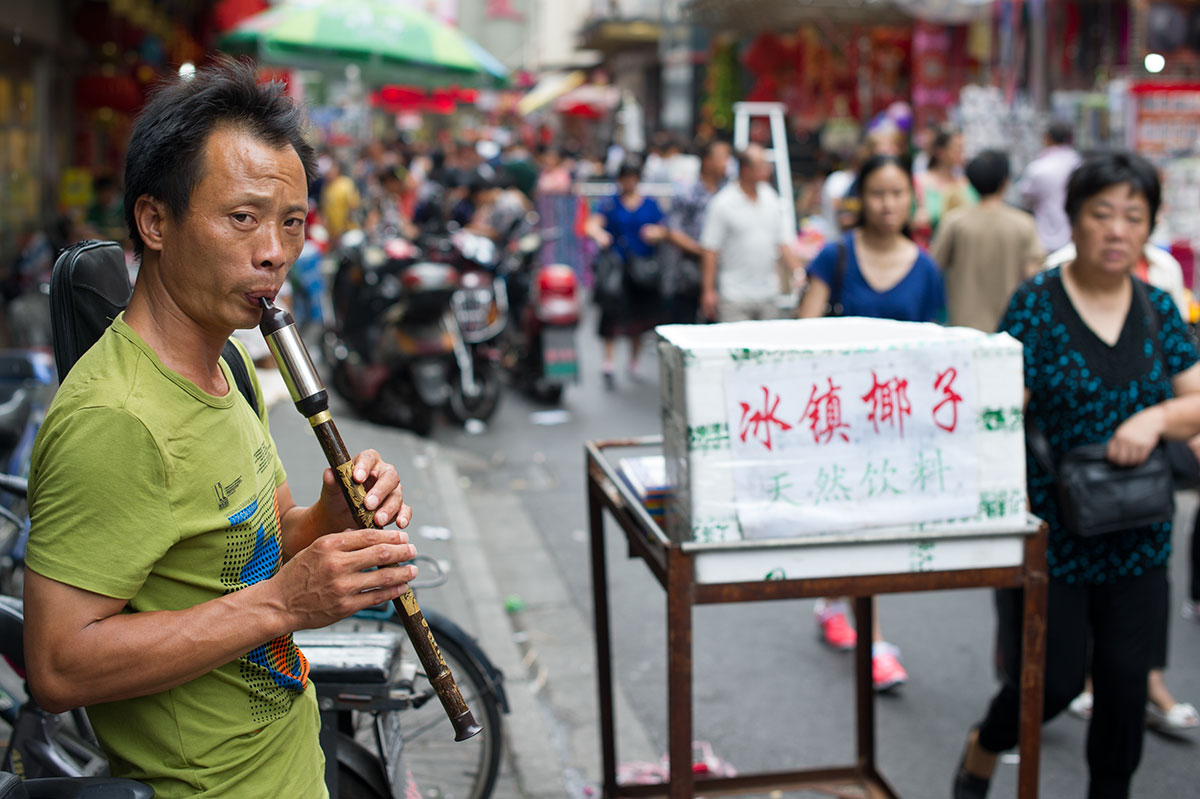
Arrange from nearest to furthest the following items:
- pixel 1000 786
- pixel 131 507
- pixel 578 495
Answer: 1. pixel 131 507
2. pixel 1000 786
3. pixel 578 495

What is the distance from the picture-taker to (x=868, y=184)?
15.2 feet

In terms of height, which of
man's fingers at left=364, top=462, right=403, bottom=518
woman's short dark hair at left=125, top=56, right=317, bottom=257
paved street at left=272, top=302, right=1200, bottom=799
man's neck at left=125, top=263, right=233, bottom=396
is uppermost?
woman's short dark hair at left=125, top=56, right=317, bottom=257

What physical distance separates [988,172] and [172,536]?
6.17 metres

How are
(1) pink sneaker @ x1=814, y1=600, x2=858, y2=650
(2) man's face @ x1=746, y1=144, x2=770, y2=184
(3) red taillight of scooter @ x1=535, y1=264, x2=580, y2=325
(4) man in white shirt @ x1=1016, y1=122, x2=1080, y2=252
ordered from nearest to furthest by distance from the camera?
(1) pink sneaker @ x1=814, y1=600, x2=858, y2=650 → (2) man's face @ x1=746, y1=144, x2=770, y2=184 → (3) red taillight of scooter @ x1=535, y1=264, x2=580, y2=325 → (4) man in white shirt @ x1=1016, y1=122, x2=1080, y2=252

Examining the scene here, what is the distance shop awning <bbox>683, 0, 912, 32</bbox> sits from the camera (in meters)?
16.7

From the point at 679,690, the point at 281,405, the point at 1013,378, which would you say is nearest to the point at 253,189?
the point at 679,690

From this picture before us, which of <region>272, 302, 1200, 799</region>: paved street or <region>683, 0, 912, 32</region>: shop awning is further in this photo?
<region>683, 0, 912, 32</region>: shop awning

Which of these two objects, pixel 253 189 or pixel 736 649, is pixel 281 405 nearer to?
pixel 736 649

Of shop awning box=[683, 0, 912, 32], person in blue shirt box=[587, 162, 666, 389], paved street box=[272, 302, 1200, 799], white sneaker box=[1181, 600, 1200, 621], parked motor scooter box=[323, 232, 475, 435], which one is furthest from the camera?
shop awning box=[683, 0, 912, 32]

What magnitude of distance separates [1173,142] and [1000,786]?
24.6 ft

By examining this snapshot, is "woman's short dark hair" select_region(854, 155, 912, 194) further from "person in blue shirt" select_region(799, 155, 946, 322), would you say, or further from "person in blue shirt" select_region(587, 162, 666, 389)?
"person in blue shirt" select_region(587, 162, 666, 389)

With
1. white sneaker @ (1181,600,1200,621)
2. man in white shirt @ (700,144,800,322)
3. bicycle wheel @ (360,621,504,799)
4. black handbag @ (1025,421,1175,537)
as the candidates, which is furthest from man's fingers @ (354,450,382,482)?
man in white shirt @ (700,144,800,322)

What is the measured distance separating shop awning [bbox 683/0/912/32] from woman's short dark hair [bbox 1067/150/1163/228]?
1374cm

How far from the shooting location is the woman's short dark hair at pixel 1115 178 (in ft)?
10.6
